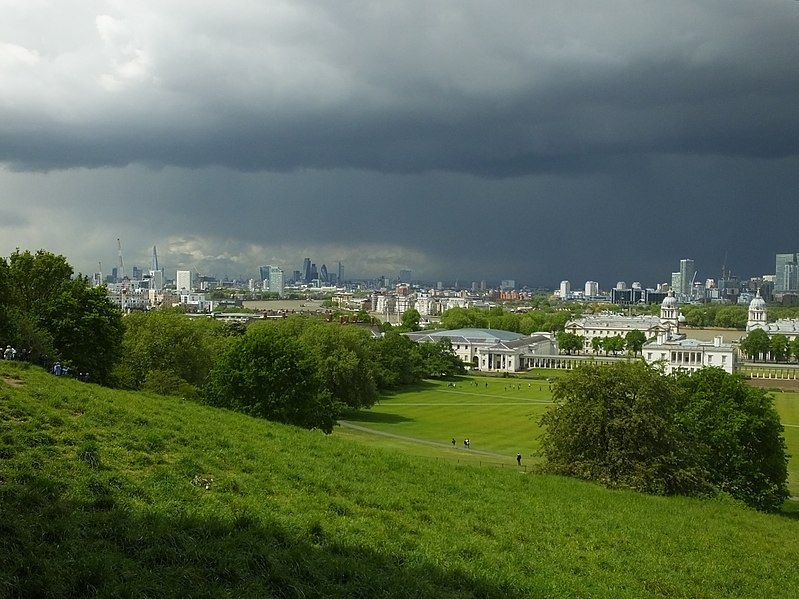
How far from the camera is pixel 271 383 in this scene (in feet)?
114

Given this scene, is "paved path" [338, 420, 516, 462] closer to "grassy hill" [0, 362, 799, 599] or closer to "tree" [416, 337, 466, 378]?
"grassy hill" [0, 362, 799, 599]

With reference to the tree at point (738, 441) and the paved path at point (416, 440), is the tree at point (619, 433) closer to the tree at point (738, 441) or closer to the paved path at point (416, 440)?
the tree at point (738, 441)

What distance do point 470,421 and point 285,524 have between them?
170 feet

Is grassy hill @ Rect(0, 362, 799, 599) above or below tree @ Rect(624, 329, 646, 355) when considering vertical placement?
above

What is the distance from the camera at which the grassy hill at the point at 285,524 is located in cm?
824

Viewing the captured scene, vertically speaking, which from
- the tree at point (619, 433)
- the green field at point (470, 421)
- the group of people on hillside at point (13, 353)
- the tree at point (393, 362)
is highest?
the group of people on hillside at point (13, 353)

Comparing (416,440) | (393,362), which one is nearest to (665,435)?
(416,440)

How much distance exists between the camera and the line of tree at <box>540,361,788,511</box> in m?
25.3

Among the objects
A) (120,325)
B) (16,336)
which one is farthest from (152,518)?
(120,325)

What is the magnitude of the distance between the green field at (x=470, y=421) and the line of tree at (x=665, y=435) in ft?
14.8

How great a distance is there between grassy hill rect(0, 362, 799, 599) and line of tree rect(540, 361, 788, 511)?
20.0ft

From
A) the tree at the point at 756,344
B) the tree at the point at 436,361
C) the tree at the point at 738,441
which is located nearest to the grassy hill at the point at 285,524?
the tree at the point at 738,441

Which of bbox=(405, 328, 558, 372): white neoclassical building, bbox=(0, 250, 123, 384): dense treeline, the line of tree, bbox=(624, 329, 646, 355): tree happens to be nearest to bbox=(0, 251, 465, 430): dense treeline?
bbox=(0, 250, 123, 384): dense treeline

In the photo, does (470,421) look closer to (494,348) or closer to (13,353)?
(13,353)
